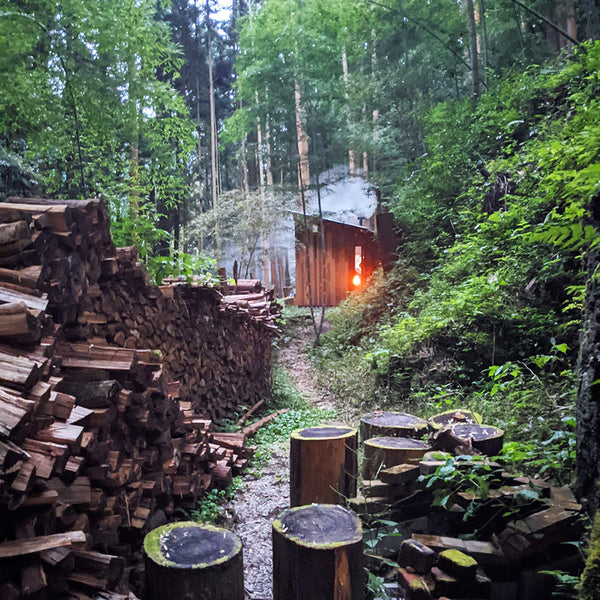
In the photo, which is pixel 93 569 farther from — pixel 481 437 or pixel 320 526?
pixel 481 437

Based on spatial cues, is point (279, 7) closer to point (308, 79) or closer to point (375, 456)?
point (308, 79)

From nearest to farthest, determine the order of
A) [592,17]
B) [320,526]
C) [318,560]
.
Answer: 1. [318,560]
2. [320,526]
3. [592,17]

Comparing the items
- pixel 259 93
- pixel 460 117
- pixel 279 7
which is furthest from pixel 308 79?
pixel 460 117

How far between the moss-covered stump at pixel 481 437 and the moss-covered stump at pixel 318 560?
1206 millimetres

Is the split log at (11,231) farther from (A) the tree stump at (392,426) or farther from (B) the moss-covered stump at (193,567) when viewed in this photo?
(A) the tree stump at (392,426)

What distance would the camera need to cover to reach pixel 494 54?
1470cm

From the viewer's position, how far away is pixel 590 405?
2.53m

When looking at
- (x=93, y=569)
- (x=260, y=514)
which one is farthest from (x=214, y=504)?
(x=93, y=569)

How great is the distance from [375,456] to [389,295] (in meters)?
7.65

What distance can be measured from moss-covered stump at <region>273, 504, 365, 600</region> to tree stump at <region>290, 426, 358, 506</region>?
1009 mm

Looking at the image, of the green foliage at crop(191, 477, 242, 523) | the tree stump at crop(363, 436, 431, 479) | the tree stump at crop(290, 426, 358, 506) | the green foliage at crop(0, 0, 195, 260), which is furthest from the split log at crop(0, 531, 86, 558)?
the green foliage at crop(0, 0, 195, 260)

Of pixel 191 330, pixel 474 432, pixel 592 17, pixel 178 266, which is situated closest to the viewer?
pixel 474 432

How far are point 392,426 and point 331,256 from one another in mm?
12939

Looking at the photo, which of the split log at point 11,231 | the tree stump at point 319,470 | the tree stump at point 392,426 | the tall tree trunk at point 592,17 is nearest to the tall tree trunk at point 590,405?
the tree stump at point 392,426
